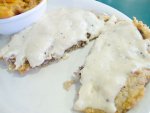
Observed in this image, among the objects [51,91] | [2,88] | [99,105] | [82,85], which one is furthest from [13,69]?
[99,105]

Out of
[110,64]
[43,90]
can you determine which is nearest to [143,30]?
[110,64]

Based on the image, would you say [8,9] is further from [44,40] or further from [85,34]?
[85,34]

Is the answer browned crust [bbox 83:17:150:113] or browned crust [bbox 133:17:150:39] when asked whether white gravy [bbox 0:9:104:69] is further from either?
browned crust [bbox 83:17:150:113]

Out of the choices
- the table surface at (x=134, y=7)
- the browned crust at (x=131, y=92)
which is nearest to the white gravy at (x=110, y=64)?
the browned crust at (x=131, y=92)

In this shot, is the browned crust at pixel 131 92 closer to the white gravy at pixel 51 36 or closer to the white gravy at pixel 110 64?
the white gravy at pixel 110 64

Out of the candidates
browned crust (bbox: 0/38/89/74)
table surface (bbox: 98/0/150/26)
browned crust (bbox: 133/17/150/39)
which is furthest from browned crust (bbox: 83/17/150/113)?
table surface (bbox: 98/0/150/26)
